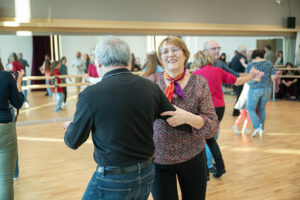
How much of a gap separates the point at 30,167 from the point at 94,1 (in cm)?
467

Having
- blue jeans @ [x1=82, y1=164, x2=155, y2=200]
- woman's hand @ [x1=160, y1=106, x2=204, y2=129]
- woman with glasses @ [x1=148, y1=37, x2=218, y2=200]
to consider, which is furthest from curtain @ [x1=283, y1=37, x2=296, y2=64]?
blue jeans @ [x1=82, y1=164, x2=155, y2=200]

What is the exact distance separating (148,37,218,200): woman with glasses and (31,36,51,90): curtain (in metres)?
11.6

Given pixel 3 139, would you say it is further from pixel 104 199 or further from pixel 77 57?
pixel 77 57

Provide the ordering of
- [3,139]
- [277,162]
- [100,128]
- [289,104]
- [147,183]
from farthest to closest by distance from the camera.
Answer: [289,104] → [277,162] → [3,139] → [147,183] → [100,128]

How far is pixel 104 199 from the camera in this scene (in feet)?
4.92

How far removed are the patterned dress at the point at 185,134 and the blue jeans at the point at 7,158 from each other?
132cm

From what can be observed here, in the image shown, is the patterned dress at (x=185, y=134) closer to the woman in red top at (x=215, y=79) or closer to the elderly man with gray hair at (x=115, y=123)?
the elderly man with gray hair at (x=115, y=123)

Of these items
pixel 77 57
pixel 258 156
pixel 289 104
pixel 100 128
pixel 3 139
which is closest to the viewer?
pixel 100 128

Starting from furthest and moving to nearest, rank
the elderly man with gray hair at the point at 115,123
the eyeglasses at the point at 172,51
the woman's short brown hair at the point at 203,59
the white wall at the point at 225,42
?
the white wall at the point at 225,42 → the woman's short brown hair at the point at 203,59 → the eyeglasses at the point at 172,51 → the elderly man with gray hair at the point at 115,123

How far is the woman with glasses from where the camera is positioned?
1922 mm

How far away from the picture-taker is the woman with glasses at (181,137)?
1922mm

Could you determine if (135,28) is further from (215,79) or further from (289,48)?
(289,48)

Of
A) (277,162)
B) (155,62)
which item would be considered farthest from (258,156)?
(155,62)

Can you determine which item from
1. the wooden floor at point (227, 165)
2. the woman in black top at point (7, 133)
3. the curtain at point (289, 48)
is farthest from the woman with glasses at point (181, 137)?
the curtain at point (289, 48)
